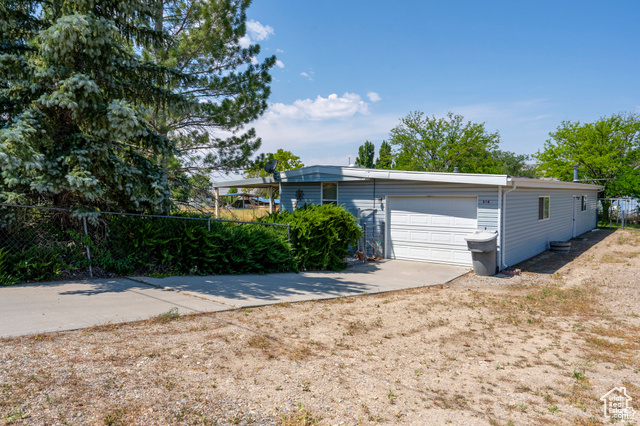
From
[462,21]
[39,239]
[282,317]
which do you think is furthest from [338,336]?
[462,21]

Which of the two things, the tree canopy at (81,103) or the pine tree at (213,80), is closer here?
the tree canopy at (81,103)

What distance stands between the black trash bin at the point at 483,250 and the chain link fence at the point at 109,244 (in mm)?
4731

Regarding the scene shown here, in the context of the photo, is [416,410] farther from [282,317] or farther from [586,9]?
[586,9]

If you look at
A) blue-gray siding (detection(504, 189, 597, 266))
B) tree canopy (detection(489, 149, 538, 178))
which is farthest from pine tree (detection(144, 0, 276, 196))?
tree canopy (detection(489, 149, 538, 178))

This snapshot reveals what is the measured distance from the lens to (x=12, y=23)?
645 cm

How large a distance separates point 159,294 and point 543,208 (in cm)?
1246

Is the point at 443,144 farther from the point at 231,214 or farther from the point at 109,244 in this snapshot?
the point at 109,244

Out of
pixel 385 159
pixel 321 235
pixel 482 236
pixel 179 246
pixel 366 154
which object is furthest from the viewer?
pixel 366 154

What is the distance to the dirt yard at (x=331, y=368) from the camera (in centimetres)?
281

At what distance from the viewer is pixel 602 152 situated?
24016 millimetres

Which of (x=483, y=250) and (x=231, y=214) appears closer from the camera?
(x=483, y=250)

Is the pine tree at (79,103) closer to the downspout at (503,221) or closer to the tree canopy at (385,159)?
the downspout at (503,221)

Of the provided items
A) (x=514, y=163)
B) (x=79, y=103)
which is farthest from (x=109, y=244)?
(x=514, y=163)

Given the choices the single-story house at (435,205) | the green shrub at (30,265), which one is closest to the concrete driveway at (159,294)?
the green shrub at (30,265)
